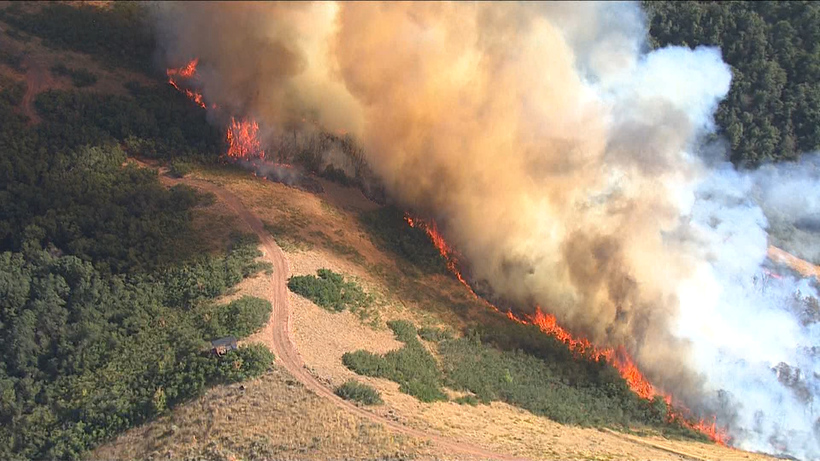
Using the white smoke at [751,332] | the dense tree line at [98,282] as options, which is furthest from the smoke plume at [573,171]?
the dense tree line at [98,282]

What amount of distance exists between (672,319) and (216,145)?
3459cm

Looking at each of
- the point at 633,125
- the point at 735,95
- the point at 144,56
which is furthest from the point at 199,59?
the point at 735,95

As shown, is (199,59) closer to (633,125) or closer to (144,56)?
(144,56)

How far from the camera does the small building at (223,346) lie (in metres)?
45.4

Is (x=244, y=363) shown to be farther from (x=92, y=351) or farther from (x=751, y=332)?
(x=751, y=332)

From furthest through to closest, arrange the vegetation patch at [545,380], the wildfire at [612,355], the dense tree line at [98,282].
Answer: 1. the wildfire at [612,355]
2. the vegetation patch at [545,380]
3. the dense tree line at [98,282]

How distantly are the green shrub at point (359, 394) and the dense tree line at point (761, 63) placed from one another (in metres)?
49.4

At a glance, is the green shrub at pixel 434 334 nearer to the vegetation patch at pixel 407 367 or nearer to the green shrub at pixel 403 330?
the green shrub at pixel 403 330

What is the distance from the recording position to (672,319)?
54.5 m

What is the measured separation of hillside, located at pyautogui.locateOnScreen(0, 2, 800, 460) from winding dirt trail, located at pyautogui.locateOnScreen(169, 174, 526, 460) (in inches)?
4.3

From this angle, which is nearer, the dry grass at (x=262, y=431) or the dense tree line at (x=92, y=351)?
the dry grass at (x=262, y=431)

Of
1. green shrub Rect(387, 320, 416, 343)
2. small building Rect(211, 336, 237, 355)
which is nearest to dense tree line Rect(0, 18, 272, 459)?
small building Rect(211, 336, 237, 355)

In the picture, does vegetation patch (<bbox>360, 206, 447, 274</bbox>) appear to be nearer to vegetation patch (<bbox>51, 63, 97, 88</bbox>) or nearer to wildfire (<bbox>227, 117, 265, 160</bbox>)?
wildfire (<bbox>227, 117, 265, 160</bbox>)

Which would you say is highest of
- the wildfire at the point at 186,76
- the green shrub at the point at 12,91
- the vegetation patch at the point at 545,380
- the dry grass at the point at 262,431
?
the wildfire at the point at 186,76
